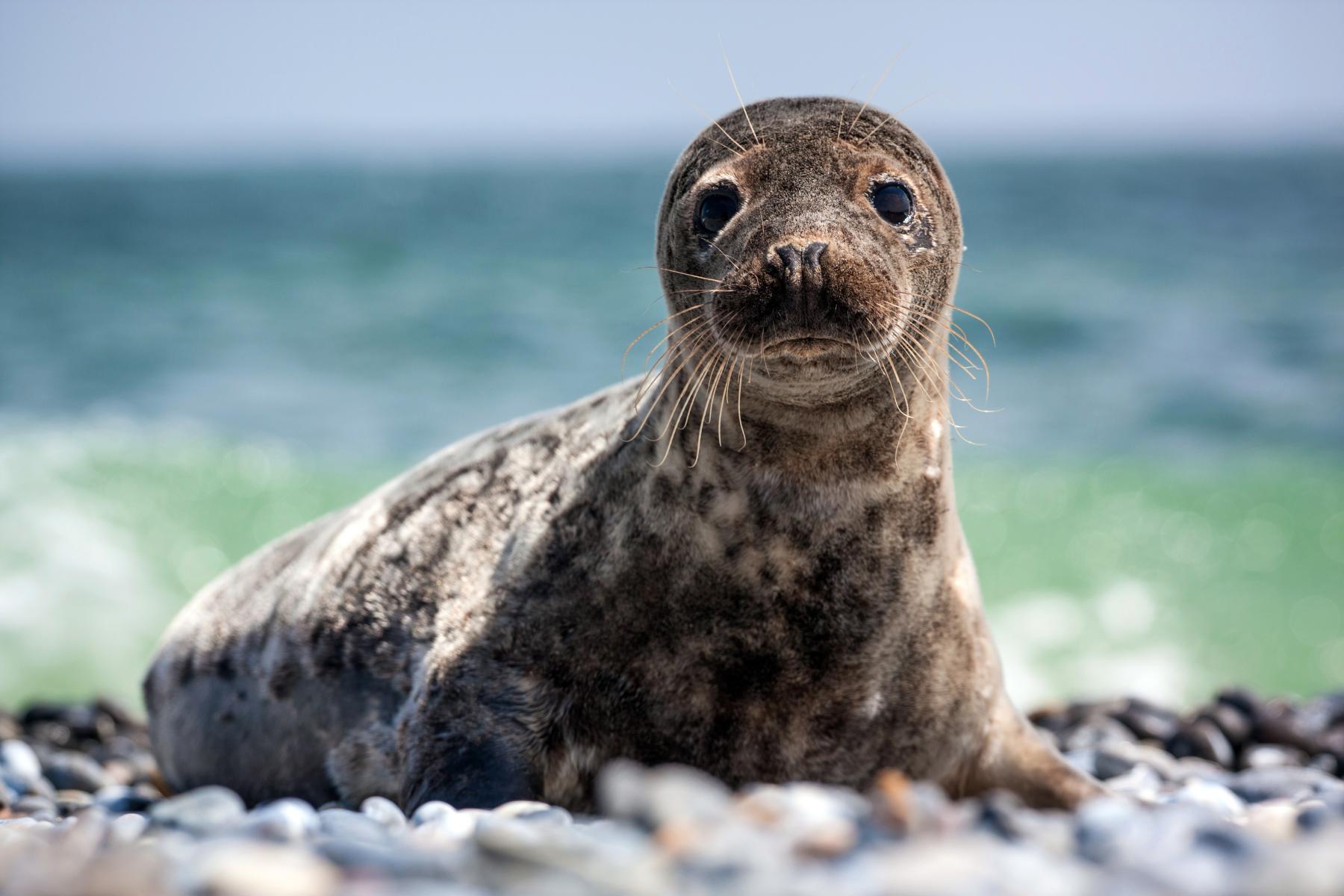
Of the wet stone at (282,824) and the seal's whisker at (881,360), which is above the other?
the seal's whisker at (881,360)

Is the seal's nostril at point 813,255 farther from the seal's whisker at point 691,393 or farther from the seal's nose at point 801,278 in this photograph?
the seal's whisker at point 691,393

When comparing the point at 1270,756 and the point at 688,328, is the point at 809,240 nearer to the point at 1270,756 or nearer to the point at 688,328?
the point at 688,328

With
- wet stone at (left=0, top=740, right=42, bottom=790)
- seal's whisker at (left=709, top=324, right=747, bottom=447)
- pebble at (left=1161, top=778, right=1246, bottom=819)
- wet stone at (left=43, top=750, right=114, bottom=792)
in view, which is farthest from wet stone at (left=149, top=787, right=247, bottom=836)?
wet stone at (left=43, top=750, right=114, bottom=792)

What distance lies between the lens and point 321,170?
202 ft

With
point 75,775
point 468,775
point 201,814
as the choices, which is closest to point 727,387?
point 468,775

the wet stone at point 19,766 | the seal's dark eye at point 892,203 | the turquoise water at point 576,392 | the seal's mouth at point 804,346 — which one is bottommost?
the wet stone at point 19,766

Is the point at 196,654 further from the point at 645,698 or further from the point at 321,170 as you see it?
the point at 321,170

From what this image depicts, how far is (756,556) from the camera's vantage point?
345 centimetres

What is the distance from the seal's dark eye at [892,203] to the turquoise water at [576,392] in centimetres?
543

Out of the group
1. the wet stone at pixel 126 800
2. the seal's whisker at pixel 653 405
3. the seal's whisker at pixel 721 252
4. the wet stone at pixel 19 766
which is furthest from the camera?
the wet stone at pixel 19 766

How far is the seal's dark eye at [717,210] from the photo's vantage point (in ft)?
11.6

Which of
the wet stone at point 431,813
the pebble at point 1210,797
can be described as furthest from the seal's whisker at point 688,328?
the pebble at point 1210,797

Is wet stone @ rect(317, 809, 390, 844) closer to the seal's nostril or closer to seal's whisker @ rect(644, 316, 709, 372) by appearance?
seal's whisker @ rect(644, 316, 709, 372)

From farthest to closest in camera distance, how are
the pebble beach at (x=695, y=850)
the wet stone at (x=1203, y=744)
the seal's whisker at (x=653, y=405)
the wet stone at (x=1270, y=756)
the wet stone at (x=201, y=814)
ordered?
the wet stone at (x=1203, y=744), the wet stone at (x=1270, y=756), the seal's whisker at (x=653, y=405), the wet stone at (x=201, y=814), the pebble beach at (x=695, y=850)
